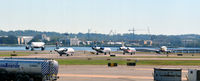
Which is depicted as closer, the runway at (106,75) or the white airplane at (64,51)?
the runway at (106,75)

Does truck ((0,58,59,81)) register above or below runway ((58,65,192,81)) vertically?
above

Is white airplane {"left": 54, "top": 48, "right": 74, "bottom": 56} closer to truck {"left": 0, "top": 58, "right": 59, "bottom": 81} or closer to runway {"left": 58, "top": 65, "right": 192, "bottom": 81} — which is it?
runway {"left": 58, "top": 65, "right": 192, "bottom": 81}

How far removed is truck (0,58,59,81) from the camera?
53.3 m

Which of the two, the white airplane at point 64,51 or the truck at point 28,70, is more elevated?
the truck at point 28,70

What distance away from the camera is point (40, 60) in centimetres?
5441

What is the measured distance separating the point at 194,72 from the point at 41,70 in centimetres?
2231

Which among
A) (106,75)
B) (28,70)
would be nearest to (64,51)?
(106,75)

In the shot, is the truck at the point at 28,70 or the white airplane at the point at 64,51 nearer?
the truck at the point at 28,70

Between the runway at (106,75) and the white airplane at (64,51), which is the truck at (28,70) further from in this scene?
the white airplane at (64,51)

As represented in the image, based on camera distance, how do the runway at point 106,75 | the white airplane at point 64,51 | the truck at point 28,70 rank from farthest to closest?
1. the white airplane at point 64,51
2. the runway at point 106,75
3. the truck at point 28,70

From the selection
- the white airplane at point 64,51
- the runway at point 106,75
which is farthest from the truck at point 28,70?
the white airplane at point 64,51

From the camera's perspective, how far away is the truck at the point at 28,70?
53312mm

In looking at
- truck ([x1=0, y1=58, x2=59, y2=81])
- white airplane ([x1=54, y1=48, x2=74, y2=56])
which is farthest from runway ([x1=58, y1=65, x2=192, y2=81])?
white airplane ([x1=54, y1=48, x2=74, y2=56])

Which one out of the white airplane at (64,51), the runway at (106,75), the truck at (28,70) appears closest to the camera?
the truck at (28,70)
